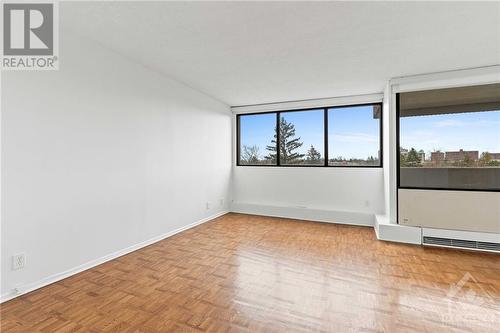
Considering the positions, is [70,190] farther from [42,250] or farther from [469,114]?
[469,114]

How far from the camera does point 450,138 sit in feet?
12.4

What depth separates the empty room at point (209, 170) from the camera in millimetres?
2125

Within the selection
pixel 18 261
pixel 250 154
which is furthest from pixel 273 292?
pixel 250 154

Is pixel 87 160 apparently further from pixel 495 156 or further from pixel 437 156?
pixel 495 156

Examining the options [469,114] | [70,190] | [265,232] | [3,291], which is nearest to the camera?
[3,291]

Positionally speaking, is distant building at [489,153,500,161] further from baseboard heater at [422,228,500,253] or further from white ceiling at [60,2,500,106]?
white ceiling at [60,2,500,106]

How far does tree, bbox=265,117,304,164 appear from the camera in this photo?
5660mm

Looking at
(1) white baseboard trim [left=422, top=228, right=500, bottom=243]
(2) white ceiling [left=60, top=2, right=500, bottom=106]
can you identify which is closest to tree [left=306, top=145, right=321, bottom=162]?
(2) white ceiling [left=60, top=2, right=500, bottom=106]

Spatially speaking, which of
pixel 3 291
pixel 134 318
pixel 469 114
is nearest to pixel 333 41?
pixel 469 114

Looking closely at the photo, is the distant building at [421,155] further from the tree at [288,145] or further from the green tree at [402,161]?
the tree at [288,145]

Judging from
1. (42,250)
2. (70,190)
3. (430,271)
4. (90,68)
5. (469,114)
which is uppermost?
(90,68)

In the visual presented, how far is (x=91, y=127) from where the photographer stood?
2.87 metres

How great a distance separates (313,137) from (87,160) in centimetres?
429

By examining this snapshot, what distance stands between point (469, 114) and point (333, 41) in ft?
8.62
